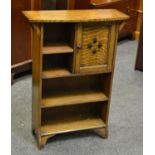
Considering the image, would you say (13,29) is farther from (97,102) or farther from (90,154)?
(90,154)

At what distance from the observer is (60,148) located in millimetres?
2037

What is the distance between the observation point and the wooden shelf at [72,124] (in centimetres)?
205

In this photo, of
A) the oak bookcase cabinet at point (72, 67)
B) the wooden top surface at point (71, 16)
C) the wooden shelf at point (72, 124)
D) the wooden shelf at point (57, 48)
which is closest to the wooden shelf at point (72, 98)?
the oak bookcase cabinet at point (72, 67)

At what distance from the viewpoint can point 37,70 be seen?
186 cm

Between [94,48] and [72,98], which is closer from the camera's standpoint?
[94,48]

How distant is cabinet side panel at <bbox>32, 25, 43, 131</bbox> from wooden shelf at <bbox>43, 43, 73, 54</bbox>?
56 mm

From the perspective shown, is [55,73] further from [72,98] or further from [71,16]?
[71,16]

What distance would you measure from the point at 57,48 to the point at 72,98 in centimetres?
40

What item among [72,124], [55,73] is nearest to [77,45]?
[55,73]

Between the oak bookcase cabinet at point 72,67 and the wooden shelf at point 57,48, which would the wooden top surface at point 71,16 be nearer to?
the oak bookcase cabinet at point 72,67

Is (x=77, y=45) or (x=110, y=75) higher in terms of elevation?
(x=77, y=45)

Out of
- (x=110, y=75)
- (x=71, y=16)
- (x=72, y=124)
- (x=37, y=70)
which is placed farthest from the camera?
(x=72, y=124)

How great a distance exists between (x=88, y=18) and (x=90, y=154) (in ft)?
3.00
